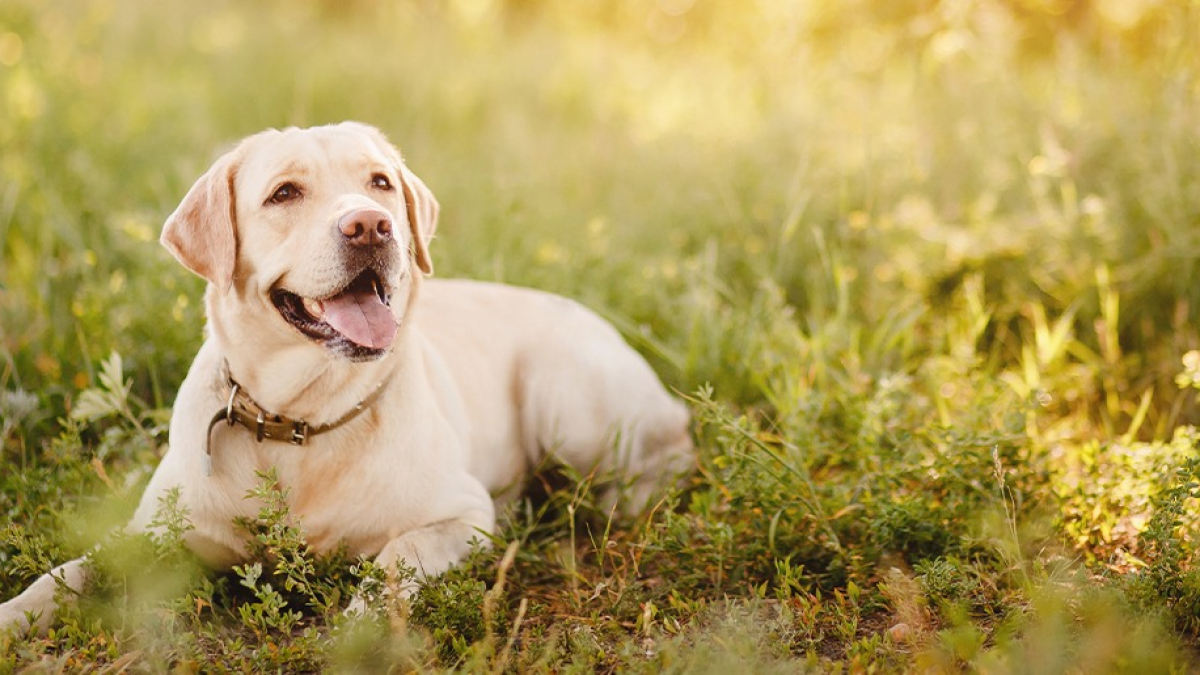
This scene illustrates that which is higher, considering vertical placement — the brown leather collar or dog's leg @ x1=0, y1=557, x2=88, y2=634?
the brown leather collar

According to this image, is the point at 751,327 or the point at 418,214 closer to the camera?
the point at 418,214

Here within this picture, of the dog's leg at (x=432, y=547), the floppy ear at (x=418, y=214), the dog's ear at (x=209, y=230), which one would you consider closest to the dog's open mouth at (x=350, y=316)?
the dog's ear at (x=209, y=230)

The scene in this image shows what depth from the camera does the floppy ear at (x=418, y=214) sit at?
298 cm

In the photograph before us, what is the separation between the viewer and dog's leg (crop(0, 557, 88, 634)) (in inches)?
94.3

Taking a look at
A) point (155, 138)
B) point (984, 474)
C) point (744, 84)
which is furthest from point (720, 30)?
point (984, 474)

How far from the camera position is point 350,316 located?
2576 millimetres

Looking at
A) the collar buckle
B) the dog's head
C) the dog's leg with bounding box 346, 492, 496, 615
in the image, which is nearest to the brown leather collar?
the collar buckle

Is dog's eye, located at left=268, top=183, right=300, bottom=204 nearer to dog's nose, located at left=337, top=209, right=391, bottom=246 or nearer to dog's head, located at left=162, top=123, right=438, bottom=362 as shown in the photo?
dog's head, located at left=162, top=123, right=438, bottom=362

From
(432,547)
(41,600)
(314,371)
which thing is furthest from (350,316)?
(41,600)

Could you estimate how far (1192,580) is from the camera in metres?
2.26

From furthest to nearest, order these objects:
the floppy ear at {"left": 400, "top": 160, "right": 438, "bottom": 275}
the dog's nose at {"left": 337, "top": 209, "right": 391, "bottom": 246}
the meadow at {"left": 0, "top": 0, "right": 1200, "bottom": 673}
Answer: the floppy ear at {"left": 400, "top": 160, "right": 438, "bottom": 275}, the dog's nose at {"left": 337, "top": 209, "right": 391, "bottom": 246}, the meadow at {"left": 0, "top": 0, "right": 1200, "bottom": 673}

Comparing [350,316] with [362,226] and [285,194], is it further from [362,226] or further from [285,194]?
[285,194]

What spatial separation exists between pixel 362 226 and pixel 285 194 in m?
0.33

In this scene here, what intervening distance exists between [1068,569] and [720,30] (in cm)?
669
